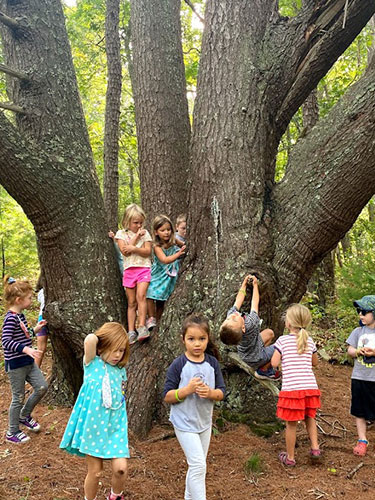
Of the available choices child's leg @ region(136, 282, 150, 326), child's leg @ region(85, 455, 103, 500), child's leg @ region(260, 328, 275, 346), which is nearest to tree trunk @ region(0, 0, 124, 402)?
child's leg @ region(136, 282, 150, 326)

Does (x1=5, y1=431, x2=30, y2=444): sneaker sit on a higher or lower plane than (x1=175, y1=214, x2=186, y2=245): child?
lower

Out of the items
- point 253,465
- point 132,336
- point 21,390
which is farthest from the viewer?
point 132,336

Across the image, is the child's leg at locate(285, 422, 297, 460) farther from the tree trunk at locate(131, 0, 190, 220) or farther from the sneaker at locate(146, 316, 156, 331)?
the tree trunk at locate(131, 0, 190, 220)

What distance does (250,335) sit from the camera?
163 inches

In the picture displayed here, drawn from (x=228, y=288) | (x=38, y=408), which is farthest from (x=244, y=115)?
(x=38, y=408)

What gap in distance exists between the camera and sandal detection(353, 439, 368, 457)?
4207 millimetres

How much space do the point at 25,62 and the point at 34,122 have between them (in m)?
0.71

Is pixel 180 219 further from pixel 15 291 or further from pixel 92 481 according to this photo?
pixel 92 481

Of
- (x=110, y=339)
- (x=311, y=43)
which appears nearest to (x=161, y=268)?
(x=110, y=339)

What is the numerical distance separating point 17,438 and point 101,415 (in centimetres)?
179

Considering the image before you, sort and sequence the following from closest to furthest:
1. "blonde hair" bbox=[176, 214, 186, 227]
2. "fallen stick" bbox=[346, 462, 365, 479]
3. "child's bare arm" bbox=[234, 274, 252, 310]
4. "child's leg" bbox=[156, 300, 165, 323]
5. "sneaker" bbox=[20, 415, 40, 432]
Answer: "fallen stick" bbox=[346, 462, 365, 479] < "child's bare arm" bbox=[234, 274, 252, 310] < "sneaker" bbox=[20, 415, 40, 432] < "child's leg" bbox=[156, 300, 165, 323] < "blonde hair" bbox=[176, 214, 186, 227]

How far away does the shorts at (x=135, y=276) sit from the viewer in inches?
201

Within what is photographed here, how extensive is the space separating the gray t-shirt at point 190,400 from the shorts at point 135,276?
5.83 ft

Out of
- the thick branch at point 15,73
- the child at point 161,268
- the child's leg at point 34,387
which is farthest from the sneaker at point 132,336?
the thick branch at point 15,73
